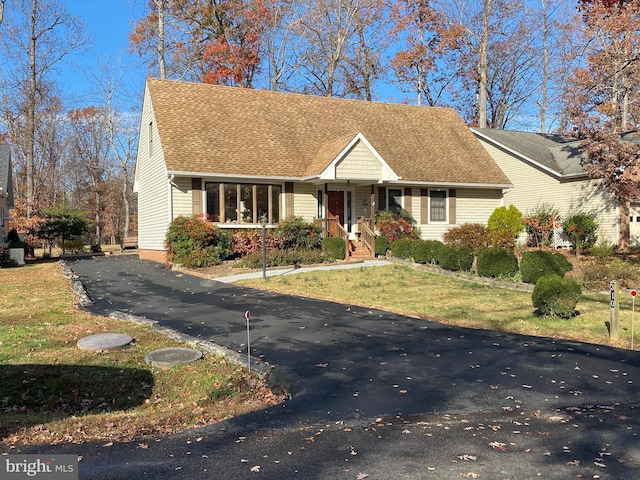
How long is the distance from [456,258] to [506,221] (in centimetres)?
781

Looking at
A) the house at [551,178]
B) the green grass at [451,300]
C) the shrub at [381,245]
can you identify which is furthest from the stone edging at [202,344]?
the house at [551,178]

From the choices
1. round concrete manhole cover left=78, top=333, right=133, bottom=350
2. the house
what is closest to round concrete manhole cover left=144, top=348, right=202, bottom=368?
round concrete manhole cover left=78, top=333, right=133, bottom=350

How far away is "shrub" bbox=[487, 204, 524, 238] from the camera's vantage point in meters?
23.3

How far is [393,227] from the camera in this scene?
21.5 meters

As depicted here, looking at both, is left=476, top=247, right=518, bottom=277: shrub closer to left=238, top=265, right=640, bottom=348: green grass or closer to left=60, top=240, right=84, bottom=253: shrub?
left=238, top=265, right=640, bottom=348: green grass

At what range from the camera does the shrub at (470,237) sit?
67.1ft

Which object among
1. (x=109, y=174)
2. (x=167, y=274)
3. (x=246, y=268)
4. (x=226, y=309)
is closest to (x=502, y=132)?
(x=246, y=268)

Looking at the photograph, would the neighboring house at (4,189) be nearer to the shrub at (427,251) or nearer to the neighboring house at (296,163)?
the neighboring house at (296,163)

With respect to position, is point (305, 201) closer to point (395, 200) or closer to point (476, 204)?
point (395, 200)

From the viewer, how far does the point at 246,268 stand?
57.3ft

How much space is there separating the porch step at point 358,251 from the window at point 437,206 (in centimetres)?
449

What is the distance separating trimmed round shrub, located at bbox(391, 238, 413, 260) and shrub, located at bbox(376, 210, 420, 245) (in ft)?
4.43

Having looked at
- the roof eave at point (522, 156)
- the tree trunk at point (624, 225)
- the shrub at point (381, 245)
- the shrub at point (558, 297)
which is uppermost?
the roof eave at point (522, 156)

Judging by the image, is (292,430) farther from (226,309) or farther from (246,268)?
(246,268)
